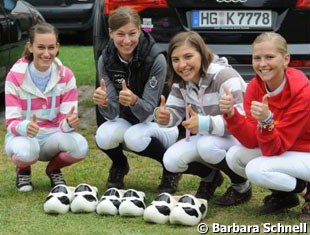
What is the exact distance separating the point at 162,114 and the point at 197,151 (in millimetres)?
308

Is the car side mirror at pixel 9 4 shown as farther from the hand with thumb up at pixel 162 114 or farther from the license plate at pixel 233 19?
the hand with thumb up at pixel 162 114

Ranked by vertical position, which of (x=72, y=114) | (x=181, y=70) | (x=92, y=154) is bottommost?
(x=92, y=154)

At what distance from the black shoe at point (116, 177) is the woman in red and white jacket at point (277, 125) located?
3.53 feet

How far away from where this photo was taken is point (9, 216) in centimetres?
453

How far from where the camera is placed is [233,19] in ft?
19.0

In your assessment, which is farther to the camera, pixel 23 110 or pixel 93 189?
pixel 23 110

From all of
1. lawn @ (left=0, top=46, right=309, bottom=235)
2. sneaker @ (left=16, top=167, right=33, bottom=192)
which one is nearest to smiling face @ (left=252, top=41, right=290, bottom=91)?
lawn @ (left=0, top=46, right=309, bottom=235)

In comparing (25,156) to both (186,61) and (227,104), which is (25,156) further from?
(227,104)

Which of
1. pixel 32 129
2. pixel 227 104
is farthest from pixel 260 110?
pixel 32 129

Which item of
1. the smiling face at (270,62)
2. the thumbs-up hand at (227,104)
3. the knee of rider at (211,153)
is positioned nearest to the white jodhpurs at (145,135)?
the knee of rider at (211,153)

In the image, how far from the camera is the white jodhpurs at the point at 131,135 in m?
5.00

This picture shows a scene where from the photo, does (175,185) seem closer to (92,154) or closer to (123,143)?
(123,143)

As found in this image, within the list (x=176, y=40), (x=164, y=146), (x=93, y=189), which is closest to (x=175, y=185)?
(x=164, y=146)

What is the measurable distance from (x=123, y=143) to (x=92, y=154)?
3.29 feet
